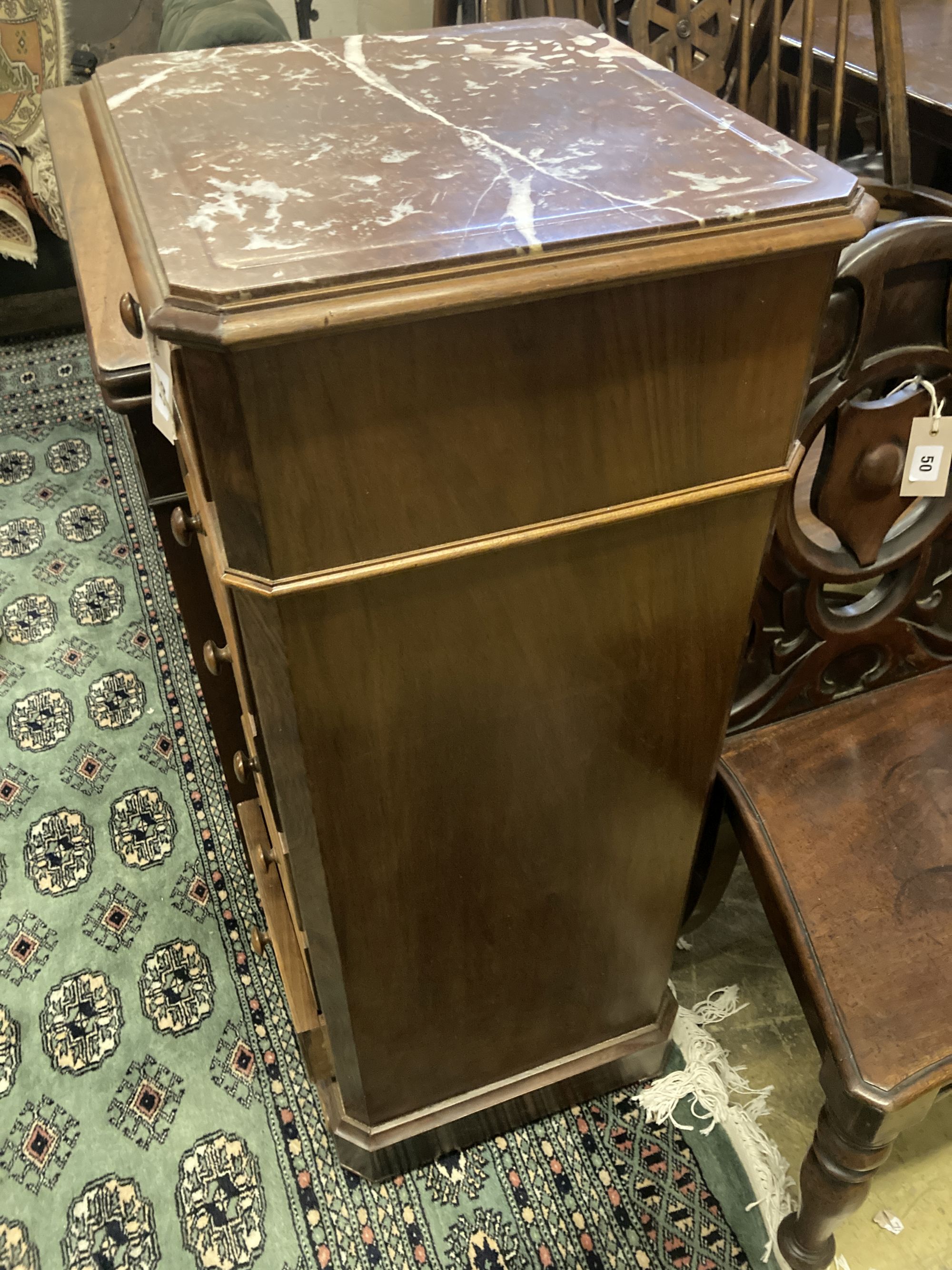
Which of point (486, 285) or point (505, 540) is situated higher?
point (486, 285)

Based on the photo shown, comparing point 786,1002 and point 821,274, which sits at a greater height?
point 821,274

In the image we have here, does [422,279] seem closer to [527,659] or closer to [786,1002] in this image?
[527,659]

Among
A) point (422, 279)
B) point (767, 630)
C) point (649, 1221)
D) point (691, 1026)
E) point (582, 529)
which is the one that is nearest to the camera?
point (422, 279)

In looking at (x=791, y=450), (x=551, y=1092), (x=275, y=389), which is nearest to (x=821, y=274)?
(x=791, y=450)

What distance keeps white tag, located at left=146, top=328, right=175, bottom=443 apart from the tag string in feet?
1.98

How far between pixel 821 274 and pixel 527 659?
326 mm

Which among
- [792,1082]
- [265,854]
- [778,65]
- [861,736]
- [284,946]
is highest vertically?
[778,65]

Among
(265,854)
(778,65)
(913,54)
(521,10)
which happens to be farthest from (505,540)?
(913,54)

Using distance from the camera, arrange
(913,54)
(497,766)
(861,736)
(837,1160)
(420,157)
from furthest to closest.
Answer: (913,54) < (861,736) < (837,1160) < (497,766) < (420,157)

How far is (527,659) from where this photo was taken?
2.34 feet

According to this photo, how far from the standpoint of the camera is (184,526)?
925 millimetres

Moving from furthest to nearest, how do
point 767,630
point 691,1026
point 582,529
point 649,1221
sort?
point 691,1026
point 649,1221
point 767,630
point 582,529

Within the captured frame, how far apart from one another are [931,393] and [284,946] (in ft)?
3.20

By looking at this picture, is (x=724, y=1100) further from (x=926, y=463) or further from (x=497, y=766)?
(x=926, y=463)
